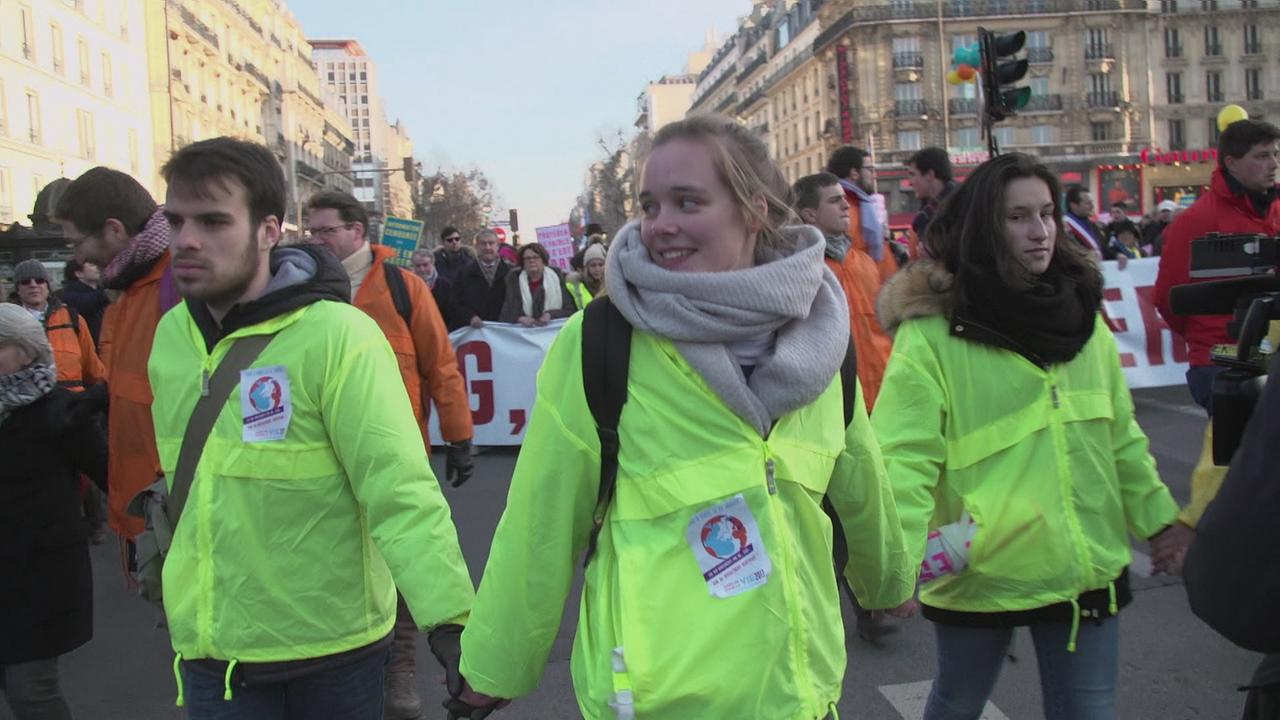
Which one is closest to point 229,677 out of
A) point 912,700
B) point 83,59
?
point 912,700

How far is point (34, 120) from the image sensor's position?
145 feet

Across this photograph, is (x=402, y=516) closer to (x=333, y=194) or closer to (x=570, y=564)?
(x=570, y=564)

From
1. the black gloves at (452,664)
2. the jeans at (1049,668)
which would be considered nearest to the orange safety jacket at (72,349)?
the black gloves at (452,664)

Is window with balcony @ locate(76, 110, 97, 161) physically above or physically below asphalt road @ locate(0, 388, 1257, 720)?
above

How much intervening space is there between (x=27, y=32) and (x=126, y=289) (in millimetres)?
47316

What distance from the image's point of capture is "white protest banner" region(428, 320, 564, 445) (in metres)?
11.2

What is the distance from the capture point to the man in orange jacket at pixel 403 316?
5285mm

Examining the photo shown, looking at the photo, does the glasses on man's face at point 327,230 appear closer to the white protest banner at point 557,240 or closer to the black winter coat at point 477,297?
the black winter coat at point 477,297

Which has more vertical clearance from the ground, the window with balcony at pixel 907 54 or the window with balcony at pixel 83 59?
the window with balcony at pixel 907 54

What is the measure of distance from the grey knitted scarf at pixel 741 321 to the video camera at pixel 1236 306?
65 cm

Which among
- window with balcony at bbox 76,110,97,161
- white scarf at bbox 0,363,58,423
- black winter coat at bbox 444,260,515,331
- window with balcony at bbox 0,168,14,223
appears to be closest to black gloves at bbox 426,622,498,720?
white scarf at bbox 0,363,58,423

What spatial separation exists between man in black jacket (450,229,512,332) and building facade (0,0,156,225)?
99.9ft

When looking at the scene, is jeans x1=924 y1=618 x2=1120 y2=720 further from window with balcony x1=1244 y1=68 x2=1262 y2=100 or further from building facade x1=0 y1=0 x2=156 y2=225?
window with balcony x1=1244 y1=68 x2=1262 y2=100

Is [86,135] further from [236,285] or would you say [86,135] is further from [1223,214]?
[236,285]
